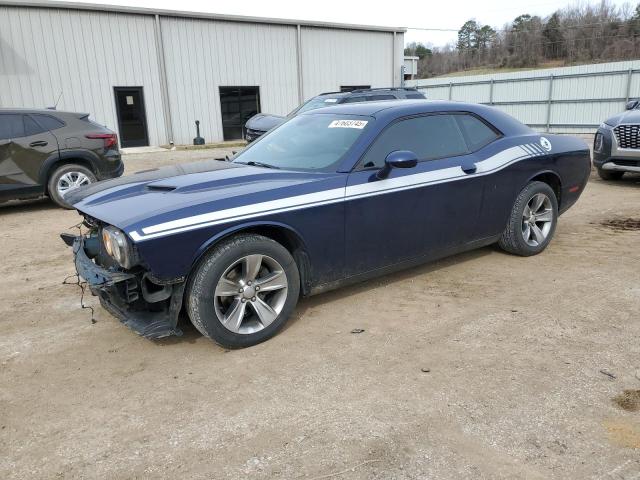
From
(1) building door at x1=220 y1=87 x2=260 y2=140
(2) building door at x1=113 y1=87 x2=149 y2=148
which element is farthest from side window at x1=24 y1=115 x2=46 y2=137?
(1) building door at x1=220 y1=87 x2=260 y2=140

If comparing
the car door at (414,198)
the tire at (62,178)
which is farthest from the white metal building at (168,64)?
the car door at (414,198)

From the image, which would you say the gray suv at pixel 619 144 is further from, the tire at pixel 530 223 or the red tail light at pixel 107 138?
the red tail light at pixel 107 138

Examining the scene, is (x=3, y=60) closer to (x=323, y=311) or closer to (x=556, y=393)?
(x=323, y=311)

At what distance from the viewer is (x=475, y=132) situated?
501 cm

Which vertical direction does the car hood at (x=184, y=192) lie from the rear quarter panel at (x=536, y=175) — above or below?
above

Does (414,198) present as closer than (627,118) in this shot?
Yes

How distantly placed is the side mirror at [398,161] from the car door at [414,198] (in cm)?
5

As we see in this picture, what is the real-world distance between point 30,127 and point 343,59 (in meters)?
19.4

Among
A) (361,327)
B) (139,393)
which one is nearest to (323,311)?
(361,327)

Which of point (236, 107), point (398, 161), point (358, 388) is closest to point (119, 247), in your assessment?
point (358, 388)

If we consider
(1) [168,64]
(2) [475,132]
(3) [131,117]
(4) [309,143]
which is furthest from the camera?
(1) [168,64]

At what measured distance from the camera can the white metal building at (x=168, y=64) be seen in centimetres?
1841

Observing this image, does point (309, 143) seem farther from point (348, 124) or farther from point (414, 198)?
point (414, 198)

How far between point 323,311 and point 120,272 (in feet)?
5.24
